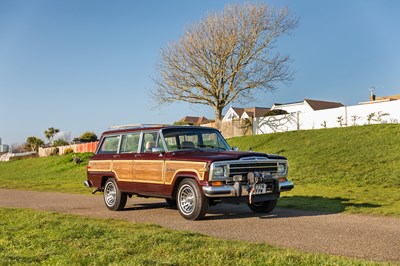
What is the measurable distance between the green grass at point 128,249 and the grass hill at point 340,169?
5.21 meters

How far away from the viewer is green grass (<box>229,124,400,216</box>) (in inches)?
476

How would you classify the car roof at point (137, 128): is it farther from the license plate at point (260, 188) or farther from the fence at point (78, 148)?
the fence at point (78, 148)

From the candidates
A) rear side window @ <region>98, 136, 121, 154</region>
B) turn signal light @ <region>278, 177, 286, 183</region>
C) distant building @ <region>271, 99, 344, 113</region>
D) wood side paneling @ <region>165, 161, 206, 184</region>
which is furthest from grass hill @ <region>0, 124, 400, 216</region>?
distant building @ <region>271, 99, 344, 113</region>

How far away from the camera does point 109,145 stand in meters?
12.2

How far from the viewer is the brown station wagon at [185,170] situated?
8.99 meters

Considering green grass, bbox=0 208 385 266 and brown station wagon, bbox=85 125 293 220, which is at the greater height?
→ brown station wagon, bbox=85 125 293 220

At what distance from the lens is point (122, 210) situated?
11.5 meters

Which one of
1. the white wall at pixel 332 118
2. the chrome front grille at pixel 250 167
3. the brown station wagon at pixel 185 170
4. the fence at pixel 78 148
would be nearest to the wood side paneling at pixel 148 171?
the brown station wagon at pixel 185 170

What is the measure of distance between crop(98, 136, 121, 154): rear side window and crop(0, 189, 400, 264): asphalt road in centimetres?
151

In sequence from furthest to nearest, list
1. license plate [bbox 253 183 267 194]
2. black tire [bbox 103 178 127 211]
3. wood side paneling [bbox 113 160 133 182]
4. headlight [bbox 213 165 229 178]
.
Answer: black tire [bbox 103 178 127 211] < wood side paneling [bbox 113 160 133 182] < license plate [bbox 253 183 267 194] < headlight [bbox 213 165 229 178]

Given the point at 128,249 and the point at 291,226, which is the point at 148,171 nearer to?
the point at 291,226

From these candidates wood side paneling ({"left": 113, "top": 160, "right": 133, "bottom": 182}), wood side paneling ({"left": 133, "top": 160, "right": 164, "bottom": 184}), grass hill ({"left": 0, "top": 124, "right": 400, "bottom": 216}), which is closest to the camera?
wood side paneling ({"left": 133, "top": 160, "right": 164, "bottom": 184})

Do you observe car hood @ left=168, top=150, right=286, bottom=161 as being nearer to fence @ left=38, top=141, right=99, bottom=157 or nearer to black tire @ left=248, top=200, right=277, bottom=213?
black tire @ left=248, top=200, right=277, bottom=213

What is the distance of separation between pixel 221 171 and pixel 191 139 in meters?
1.77
